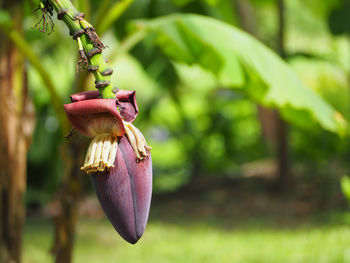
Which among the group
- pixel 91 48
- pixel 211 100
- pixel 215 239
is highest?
pixel 211 100

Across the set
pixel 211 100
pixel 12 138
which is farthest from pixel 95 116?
pixel 211 100

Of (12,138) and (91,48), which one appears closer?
(91,48)

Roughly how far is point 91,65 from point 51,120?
5588 millimetres

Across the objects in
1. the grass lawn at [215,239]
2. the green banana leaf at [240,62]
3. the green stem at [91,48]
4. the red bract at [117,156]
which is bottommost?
the grass lawn at [215,239]

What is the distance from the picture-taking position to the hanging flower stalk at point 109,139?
59 centimetres

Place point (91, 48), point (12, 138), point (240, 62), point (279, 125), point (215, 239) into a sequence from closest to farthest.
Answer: point (91, 48) → point (240, 62) → point (12, 138) → point (215, 239) → point (279, 125)

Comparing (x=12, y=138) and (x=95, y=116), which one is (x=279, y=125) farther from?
(x=95, y=116)

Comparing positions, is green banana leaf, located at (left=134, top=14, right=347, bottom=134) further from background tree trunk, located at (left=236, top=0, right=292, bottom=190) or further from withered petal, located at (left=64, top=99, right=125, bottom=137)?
background tree trunk, located at (left=236, top=0, right=292, bottom=190)

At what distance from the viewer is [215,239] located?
14.5 feet

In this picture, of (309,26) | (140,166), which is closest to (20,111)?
(140,166)

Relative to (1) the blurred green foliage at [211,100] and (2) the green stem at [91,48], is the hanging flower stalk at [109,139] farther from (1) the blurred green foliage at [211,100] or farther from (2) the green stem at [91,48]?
(1) the blurred green foliage at [211,100]

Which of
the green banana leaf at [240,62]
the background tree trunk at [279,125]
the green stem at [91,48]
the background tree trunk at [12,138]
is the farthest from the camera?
the background tree trunk at [279,125]

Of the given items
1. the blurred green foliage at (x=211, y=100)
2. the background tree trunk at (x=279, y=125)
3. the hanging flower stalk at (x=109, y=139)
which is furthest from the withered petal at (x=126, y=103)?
the background tree trunk at (x=279, y=125)

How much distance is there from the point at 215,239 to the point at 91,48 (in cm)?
395
